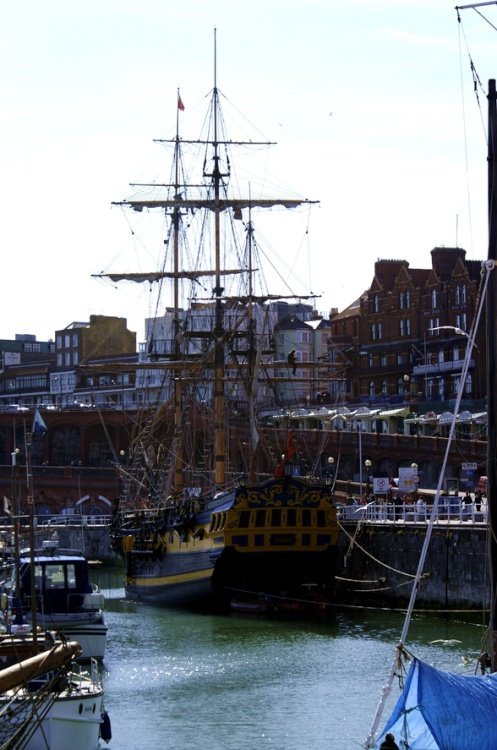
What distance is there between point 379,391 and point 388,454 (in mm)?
24631

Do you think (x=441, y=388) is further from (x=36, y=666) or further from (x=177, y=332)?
(x=36, y=666)

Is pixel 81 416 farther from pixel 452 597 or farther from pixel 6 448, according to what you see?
pixel 452 597

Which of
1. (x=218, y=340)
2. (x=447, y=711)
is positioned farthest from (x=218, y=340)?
(x=447, y=711)

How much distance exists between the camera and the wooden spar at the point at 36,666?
21.9 meters

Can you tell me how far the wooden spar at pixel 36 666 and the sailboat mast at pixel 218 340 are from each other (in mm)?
41237

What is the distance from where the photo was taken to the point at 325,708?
35469 millimetres

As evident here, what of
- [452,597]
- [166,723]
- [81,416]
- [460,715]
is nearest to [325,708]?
[166,723]

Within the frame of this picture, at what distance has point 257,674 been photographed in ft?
134

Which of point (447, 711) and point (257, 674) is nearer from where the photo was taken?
point (447, 711)

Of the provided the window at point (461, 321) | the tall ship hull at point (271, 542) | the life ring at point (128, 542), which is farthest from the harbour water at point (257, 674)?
the window at point (461, 321)

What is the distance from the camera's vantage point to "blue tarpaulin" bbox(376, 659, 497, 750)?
23.0 meters

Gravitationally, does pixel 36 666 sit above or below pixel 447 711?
above

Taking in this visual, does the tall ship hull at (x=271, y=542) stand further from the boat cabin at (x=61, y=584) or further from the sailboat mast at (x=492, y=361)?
the sailboat mast at (x=492, y=361)

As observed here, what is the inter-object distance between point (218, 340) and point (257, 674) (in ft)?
91.9
